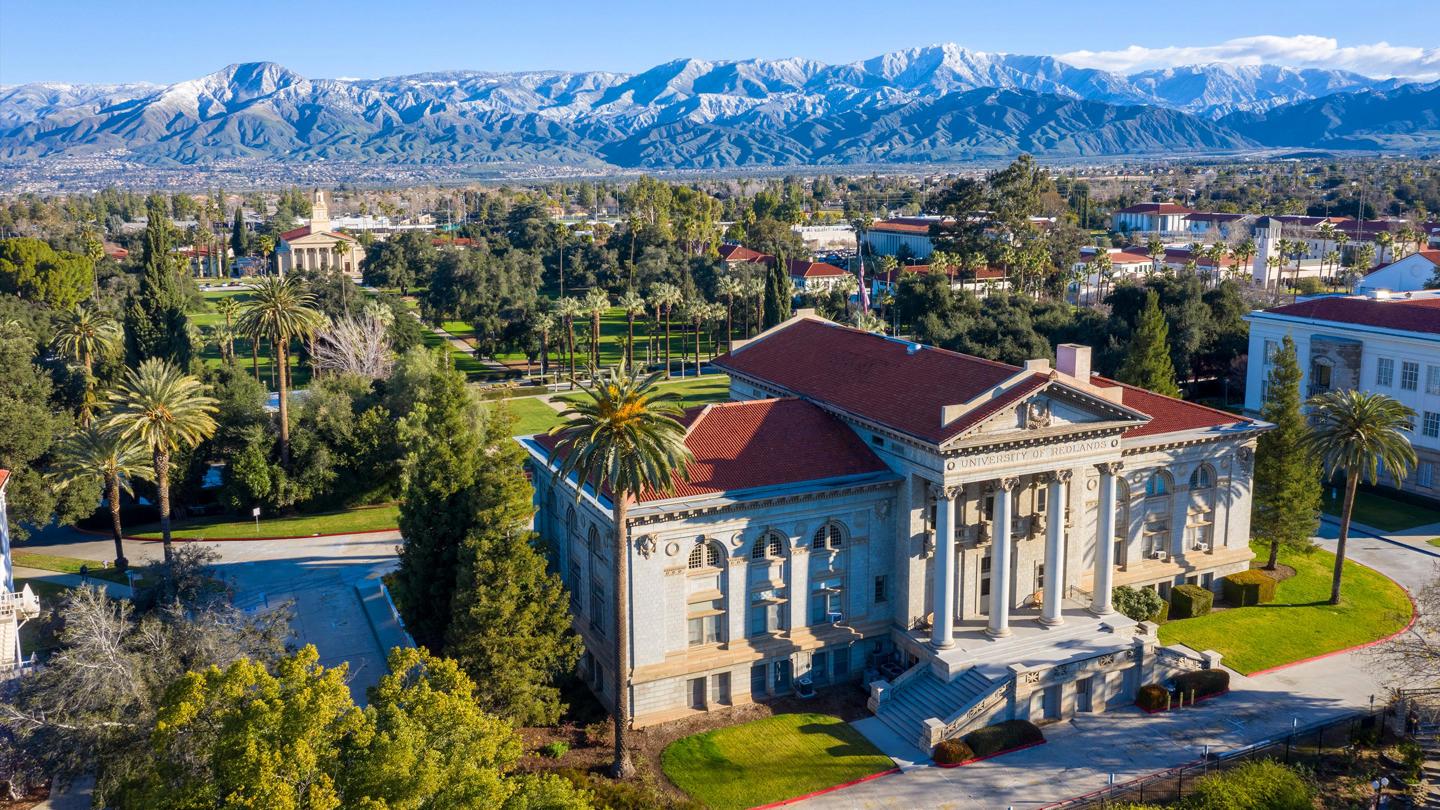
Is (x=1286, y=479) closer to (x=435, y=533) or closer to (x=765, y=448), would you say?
(x=765, y=448)

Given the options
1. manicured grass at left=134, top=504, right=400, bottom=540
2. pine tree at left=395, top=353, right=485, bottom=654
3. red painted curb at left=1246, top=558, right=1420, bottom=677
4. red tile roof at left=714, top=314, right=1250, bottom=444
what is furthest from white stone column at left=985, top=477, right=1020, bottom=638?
manicured grass at left=134, top=504, right=400, bottom=540

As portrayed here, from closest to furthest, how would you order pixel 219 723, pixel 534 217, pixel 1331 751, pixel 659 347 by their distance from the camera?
pixel 219 723 → pixel 1331 751 → pixel 659 347 → pixel 534 217

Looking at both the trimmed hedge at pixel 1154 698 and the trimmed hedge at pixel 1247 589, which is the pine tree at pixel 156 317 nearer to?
the trimmed hedge at pixel 1154 698

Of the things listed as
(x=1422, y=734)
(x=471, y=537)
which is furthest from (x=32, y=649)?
(x=1422, y=734)

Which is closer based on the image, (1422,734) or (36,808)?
(36,808)

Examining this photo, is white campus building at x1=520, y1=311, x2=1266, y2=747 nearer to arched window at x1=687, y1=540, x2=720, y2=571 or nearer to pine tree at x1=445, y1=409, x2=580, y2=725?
arched window at x1=687, y1=540, x2=720, y2=571

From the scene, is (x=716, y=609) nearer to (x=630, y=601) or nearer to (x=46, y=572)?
(x=630, y=601)

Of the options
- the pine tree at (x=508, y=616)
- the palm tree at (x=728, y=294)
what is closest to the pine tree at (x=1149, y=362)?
the palm tree at (x=728, y=294)
